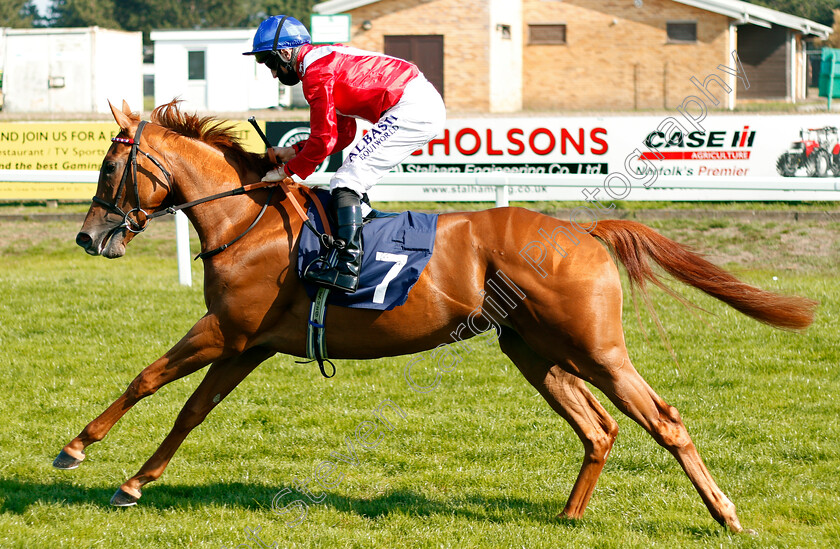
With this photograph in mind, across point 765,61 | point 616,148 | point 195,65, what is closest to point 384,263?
point 616,148

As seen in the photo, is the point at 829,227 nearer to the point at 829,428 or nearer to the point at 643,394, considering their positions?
the point at 829,428

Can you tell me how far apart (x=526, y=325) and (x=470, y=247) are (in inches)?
17.3

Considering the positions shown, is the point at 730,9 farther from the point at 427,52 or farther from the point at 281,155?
the point at 281,155

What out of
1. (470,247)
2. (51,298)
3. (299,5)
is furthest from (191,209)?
(299,5)

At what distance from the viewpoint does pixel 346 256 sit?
4.04 meters

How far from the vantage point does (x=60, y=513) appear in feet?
13.9

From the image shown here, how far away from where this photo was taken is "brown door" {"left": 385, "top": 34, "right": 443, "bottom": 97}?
90.7 feet

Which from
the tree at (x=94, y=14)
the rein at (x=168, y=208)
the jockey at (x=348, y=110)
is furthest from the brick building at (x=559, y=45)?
the tree at (x=94, y=14)

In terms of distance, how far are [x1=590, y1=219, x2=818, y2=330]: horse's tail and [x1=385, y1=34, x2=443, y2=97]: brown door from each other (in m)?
23.8

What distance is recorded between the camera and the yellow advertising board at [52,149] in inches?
517

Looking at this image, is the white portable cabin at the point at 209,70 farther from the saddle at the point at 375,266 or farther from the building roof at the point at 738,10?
the saddle at the point at 375,266

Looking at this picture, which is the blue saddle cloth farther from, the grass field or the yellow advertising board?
the yellow advertising board

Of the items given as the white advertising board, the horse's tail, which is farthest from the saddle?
the white advertising board

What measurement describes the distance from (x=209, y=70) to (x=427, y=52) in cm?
698
